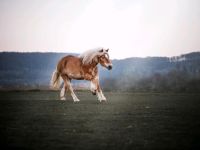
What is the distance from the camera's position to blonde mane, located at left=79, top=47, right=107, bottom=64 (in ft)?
17.3

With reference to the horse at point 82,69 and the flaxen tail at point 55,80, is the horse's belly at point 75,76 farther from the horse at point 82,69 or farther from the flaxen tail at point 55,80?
the flaxen tail at point 55,80

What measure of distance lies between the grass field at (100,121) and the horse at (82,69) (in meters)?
0.17

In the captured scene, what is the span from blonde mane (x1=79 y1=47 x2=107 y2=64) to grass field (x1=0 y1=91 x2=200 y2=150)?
1.93ft

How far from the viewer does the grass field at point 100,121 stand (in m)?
3.14

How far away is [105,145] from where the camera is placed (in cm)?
308

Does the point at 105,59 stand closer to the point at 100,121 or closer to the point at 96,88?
the point at 96,88

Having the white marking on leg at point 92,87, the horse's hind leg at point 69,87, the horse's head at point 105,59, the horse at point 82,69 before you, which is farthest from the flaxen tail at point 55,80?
the horse's head at point 105,59

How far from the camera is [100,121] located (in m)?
4.02

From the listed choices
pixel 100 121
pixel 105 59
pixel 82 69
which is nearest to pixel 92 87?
pixel 82 69

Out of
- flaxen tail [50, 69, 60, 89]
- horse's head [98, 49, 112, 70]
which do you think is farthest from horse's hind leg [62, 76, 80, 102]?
horse's head [98, 49, 112, 70]

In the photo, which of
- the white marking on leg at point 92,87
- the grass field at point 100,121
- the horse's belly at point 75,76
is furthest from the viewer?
the horse's belly at point 75,76

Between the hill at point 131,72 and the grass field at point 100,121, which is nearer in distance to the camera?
the grass field at point 100,121

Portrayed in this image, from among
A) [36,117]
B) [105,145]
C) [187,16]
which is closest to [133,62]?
[187,16]

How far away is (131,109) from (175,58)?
1227 mm
